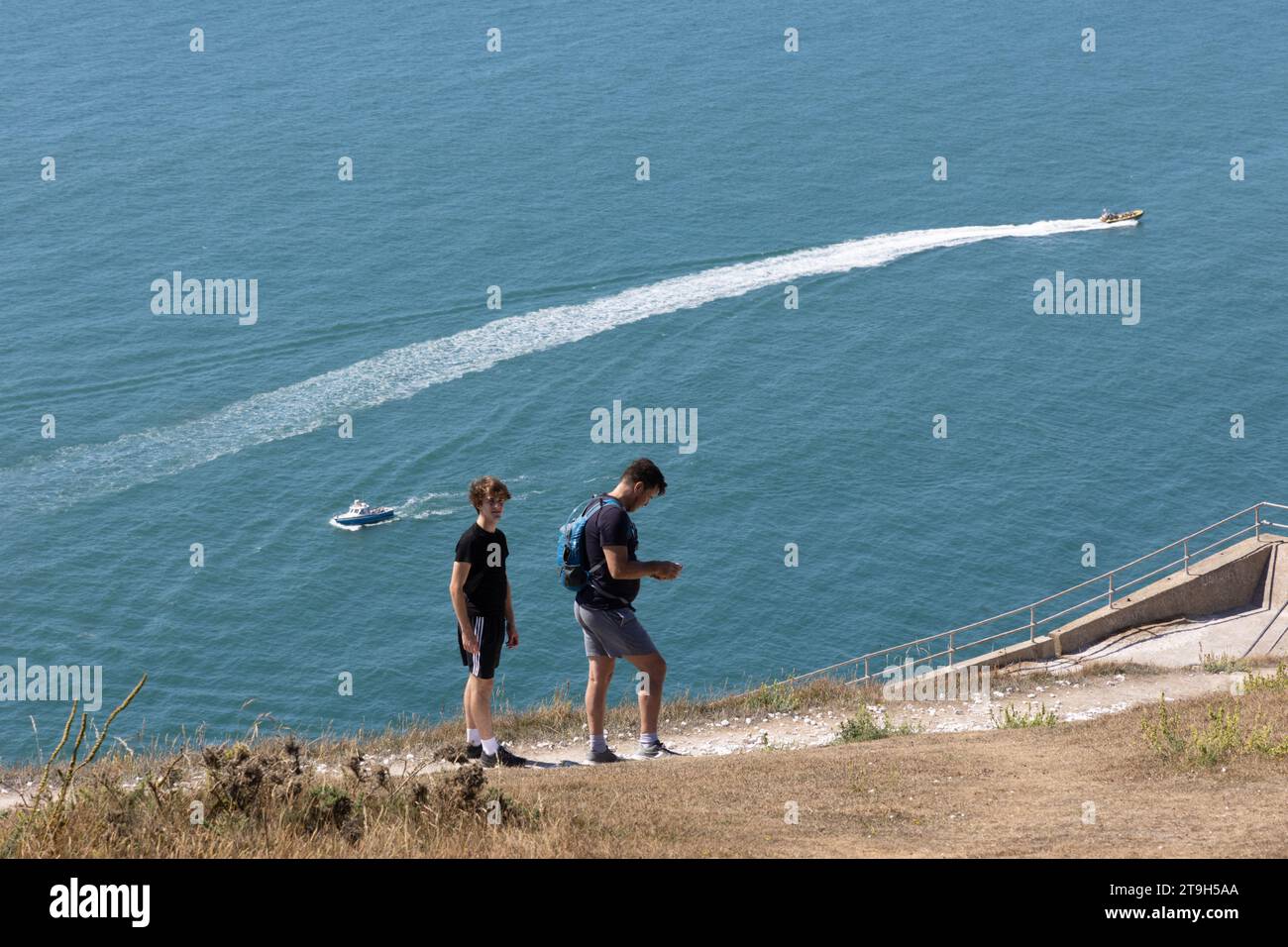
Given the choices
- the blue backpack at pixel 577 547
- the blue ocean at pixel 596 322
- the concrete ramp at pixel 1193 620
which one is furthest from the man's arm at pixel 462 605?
the blue ocean at pixel 596 322

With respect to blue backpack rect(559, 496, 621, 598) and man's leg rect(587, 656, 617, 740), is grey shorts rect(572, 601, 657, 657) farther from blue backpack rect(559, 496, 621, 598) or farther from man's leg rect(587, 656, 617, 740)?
blue backpack rect(559, 496, 621, 598)

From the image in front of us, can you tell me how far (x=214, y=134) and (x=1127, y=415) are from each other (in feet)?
177

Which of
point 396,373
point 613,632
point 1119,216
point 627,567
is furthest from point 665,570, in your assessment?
point 1119,216

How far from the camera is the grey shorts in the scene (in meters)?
10.7

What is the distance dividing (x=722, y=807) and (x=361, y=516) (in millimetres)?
42341

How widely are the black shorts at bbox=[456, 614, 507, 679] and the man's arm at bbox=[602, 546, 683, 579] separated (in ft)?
3.64

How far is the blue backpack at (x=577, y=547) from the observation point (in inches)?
410

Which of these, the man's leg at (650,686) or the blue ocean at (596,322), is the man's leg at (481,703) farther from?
the blue ocean at (596,322)

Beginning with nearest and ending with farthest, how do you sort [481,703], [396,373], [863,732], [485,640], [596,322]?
[485,640]
[481,703]
[863,732]
[396,373]
[596,322]

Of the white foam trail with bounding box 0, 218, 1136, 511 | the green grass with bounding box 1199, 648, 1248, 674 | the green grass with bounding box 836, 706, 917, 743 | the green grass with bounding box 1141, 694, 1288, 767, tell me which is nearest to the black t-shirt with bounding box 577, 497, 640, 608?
the green grass with bounding box 836, 706, 917, 743

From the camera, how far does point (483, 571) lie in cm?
1073

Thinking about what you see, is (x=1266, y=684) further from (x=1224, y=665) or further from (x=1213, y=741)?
(x=1213, y=741)

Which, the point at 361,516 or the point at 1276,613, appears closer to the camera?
the point at 1276,613

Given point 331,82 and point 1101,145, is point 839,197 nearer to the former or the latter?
point 1101,145
